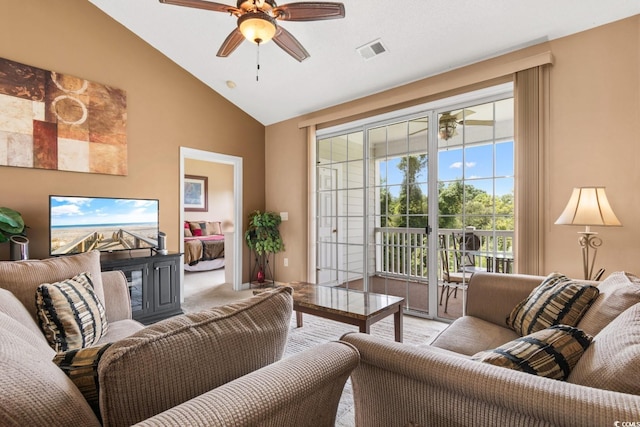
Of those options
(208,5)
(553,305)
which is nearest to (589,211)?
(553,305)

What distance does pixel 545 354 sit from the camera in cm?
96

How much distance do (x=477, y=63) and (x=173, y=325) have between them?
3.45 m

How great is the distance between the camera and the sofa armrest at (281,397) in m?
0.60

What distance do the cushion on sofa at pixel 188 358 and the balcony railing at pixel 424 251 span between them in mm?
2815

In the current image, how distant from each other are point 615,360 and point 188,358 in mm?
1077

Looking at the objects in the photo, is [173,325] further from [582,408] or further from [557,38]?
[557,38]

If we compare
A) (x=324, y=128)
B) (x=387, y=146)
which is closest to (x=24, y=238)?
(x=324, y=128)

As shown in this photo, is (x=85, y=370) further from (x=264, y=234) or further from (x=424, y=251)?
(x=264, y=234)

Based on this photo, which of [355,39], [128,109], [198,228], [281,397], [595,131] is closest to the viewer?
[281,397]

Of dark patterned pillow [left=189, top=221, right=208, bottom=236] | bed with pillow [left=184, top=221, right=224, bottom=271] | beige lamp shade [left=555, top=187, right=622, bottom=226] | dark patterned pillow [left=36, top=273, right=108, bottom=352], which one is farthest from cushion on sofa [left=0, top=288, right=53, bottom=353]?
dark patterned pillow [left=189, top=221, right=208, bottom=236]

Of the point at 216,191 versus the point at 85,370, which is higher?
the point at 216,191

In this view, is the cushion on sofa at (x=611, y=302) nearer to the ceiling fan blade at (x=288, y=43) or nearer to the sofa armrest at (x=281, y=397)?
the sofa armrest at (x=281, y=397)

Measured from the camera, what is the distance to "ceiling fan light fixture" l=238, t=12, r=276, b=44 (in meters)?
2.11

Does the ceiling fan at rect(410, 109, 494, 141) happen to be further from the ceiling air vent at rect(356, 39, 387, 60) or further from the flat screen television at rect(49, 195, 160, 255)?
the flat screen television at rect(49, 195, 160, 255)
